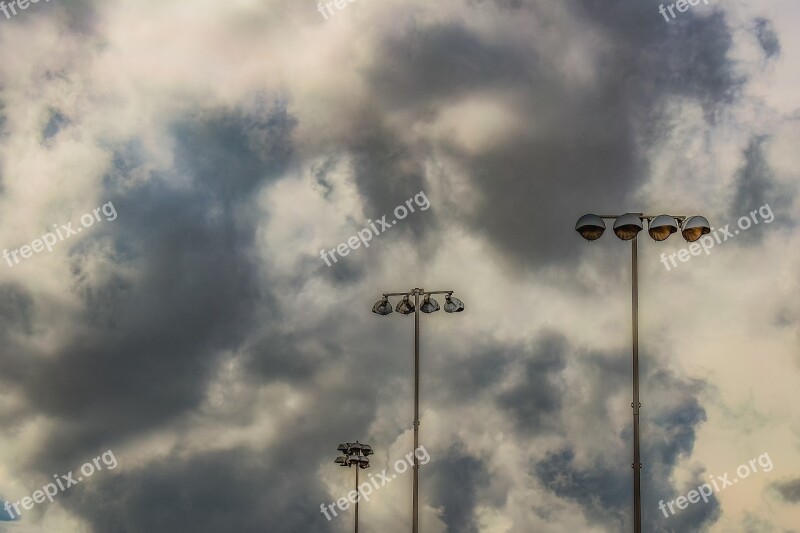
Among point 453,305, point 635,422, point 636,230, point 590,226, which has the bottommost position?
point 635,422

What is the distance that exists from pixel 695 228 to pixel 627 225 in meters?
1.56

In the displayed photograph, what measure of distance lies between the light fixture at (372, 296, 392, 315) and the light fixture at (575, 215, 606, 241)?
560 inches

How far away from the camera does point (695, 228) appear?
74.6 feet

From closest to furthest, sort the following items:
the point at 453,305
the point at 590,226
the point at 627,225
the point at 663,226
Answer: the point at 627,225
the point at 663,226
the point at 590,226
the point at 453,305

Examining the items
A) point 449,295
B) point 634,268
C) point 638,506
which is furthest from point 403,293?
point 638,506

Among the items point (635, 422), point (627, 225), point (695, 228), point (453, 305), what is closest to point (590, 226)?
point (627, 225)

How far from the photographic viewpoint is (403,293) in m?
36.5

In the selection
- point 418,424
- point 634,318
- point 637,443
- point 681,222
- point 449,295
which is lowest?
point 637,443

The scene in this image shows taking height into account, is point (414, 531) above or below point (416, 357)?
below

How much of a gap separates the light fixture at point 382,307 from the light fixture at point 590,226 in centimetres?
1421

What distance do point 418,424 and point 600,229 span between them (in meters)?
15.3

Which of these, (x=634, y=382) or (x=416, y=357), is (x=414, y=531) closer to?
(x=416, y=357)

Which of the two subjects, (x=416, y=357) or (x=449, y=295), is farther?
(x=416, y=357)

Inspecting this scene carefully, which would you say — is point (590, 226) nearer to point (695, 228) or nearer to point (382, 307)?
point (695, 228)
